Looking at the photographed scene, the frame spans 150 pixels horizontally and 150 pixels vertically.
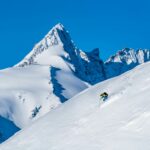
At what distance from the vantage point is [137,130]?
83.4 feet

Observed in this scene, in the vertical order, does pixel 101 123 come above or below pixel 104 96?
below

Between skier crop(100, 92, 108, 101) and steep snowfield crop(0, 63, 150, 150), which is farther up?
skier crop(100, 92, 108, 101)

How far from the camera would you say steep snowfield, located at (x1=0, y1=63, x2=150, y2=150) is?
83.2 ft

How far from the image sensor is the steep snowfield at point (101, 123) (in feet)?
83.2

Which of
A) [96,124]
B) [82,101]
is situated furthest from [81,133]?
[82,101]

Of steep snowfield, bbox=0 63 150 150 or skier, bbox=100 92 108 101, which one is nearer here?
steep snowfield, bbox=0 63 150 150

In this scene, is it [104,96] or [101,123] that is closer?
[101,123]

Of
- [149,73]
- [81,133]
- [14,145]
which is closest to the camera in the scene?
[81,133]

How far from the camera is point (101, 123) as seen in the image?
29.2 meters

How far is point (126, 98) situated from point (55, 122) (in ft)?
15.9

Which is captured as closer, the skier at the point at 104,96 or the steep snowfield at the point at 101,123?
the steep snowfield at the point at 101,123

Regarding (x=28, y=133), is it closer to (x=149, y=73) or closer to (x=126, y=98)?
(x=126, y=98)

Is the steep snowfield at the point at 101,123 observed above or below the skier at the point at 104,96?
below

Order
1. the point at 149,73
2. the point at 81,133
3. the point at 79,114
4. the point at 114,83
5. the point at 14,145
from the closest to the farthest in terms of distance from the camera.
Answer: the point at 81,133 < the point at 14,145 < the point at 79,114 < the point at 149,73 < the point at 114,83
